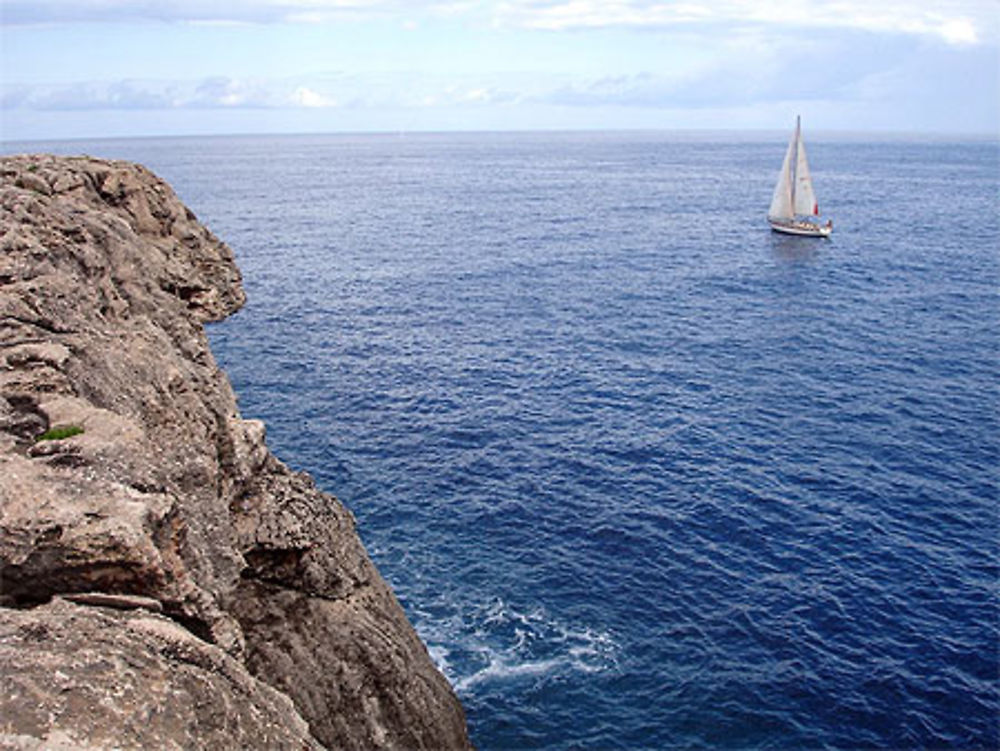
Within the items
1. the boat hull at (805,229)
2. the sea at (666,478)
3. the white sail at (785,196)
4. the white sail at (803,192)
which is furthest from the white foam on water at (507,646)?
the white sail at (803,192)

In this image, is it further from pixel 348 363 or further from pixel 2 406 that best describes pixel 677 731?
pixel 348 363

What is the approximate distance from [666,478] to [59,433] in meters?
47.0

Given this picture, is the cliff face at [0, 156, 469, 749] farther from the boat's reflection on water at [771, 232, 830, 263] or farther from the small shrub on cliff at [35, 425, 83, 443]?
the boat's reflection on water at [771, 232, 830, 263]

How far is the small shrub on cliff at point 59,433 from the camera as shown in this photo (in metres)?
19.5

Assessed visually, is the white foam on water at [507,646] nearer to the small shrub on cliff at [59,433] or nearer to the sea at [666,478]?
the sea at [666,478]

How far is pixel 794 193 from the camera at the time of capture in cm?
15662

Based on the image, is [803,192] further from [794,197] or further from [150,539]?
[150,539]

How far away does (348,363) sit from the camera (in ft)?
269

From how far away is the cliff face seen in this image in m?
14.4

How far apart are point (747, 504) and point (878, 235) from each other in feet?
366

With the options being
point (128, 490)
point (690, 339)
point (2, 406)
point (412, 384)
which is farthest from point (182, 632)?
point (690, 339)

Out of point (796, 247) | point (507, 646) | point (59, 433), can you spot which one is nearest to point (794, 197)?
point (796, 247)

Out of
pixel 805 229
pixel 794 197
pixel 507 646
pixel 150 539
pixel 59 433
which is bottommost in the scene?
pixel 507 646

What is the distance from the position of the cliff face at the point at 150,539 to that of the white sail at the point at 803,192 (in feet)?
443
